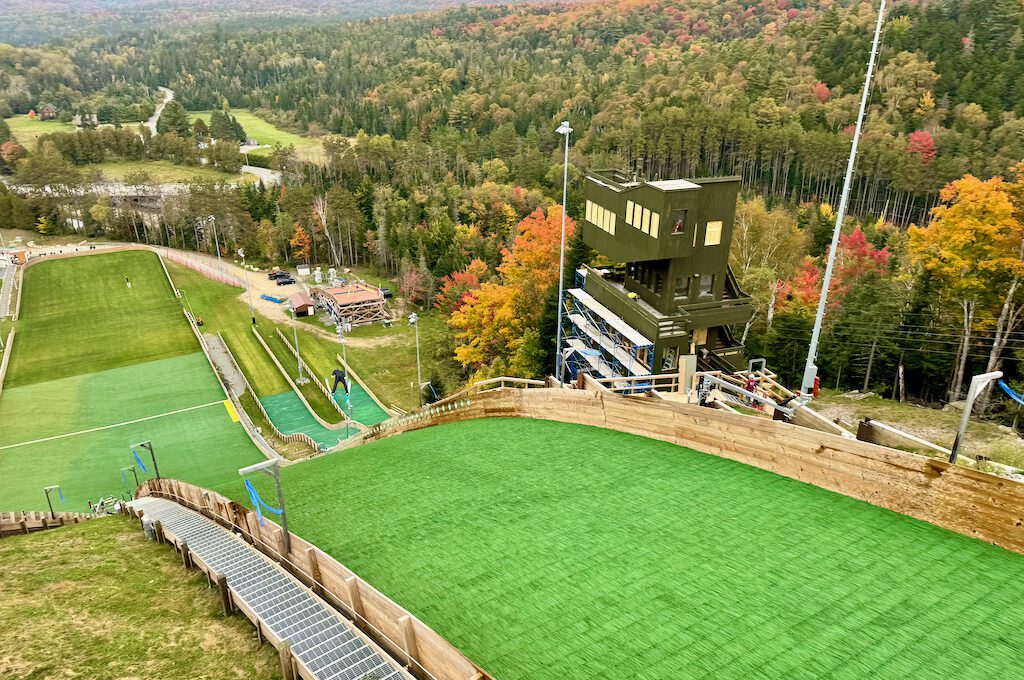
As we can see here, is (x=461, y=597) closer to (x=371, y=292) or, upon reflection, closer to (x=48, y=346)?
(x=371, y=292)

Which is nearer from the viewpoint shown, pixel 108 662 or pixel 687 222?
pixel 108 662

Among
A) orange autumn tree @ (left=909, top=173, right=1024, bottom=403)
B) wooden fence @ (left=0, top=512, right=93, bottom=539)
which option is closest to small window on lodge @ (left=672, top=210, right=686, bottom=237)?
orange autumn tree @ (left=909, top=173, right=1024, bottom=403)

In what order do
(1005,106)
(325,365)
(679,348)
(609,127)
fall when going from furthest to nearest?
1. (609,127)
2. (1005,106)
3. (325,365)
4. (679,348)

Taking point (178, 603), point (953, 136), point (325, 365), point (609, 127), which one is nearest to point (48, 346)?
point (325, 365)

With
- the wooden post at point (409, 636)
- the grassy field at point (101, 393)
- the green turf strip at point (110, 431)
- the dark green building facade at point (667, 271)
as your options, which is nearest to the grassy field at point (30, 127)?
the grassy field at point (101, 393)

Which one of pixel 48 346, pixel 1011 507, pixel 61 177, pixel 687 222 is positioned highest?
pixel 687 222

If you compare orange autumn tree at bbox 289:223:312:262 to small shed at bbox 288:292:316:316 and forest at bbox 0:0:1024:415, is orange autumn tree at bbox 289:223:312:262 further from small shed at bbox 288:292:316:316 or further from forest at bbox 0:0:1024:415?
small shed at bbox 288:292:316:316

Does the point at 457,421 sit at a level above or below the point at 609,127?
below
